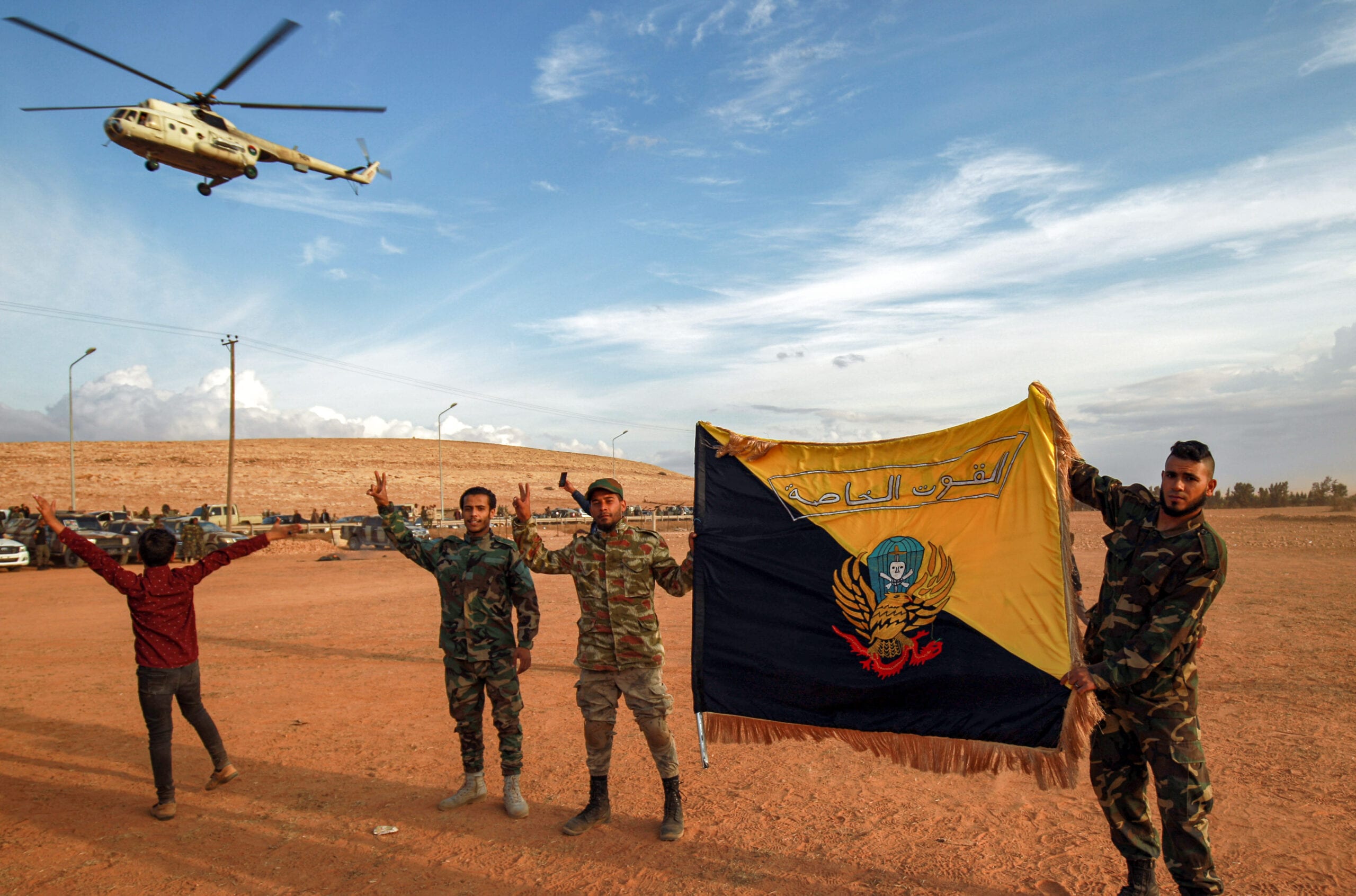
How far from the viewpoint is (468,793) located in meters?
5.33

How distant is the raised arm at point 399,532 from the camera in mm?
5312

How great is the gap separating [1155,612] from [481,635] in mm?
3961

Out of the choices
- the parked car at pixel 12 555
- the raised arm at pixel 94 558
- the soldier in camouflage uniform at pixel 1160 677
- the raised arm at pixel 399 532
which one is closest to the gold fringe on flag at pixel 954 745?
the soldier in camouflage uniform at pixel 1160 677

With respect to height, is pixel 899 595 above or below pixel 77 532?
above

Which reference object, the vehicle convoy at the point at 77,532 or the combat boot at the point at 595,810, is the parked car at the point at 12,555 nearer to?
the vehicle convoy at the point at 77,532

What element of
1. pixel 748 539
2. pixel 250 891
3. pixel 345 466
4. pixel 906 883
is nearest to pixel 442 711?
pixel 250 891

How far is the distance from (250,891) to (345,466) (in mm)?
79581

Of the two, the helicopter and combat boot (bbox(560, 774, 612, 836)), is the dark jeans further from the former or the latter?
the helicopter

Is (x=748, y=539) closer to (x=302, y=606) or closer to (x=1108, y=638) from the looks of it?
(x=1108, y=638)

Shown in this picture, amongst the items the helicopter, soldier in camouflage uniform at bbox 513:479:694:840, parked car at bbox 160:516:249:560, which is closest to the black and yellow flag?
soldier in camouflage uniform at bbox 513:479:694:840

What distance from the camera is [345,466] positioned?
254ft

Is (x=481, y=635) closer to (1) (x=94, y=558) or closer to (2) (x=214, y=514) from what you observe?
(1) (x=94, y=558)

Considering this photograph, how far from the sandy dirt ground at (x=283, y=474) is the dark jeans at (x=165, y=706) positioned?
171ft

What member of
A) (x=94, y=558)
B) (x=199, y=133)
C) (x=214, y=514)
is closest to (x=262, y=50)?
(x=199, y=133)
